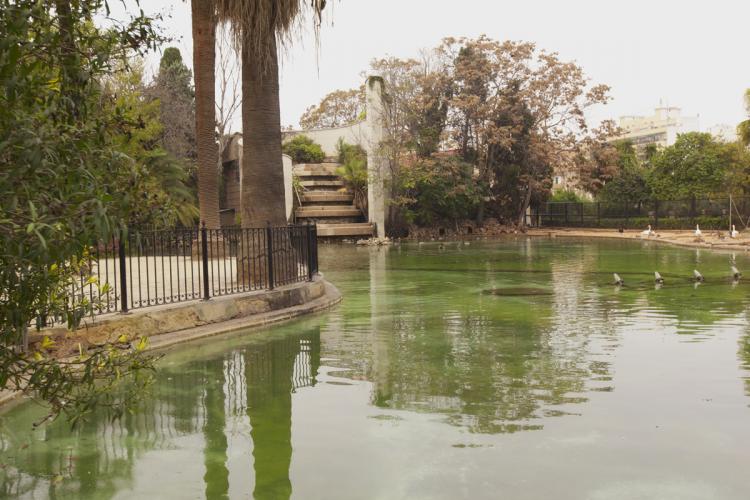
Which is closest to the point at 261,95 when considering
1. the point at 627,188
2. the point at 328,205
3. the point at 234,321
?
the point at 234,321

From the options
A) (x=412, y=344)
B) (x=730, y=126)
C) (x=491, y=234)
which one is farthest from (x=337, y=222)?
(x=730, y=126)

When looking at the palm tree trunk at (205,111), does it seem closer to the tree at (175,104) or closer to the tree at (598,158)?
the tree at (175,104)

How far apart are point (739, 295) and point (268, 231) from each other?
8.09 m

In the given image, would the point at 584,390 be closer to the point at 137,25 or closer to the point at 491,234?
the point at 137,25

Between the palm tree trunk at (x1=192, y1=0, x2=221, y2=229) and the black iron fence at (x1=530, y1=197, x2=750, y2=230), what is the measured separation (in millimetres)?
25195

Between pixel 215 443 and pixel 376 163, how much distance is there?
99.1 ft

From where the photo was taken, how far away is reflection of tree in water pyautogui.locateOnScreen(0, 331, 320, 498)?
14.5 ft

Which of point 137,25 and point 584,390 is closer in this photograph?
point 137,25

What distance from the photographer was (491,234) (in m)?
38.1

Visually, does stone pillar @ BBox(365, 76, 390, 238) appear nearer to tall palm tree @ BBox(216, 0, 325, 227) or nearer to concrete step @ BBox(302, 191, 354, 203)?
concrete step @ BBox(302, 191, 354, 203)

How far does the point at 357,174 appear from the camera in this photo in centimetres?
3572

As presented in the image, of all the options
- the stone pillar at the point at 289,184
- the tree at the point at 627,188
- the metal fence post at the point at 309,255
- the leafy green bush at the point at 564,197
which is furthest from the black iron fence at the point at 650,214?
the metal fence post at the point at 309,255

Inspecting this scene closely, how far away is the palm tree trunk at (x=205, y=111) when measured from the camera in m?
16.0

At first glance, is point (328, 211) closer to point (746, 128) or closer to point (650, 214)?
point (650, 214)
